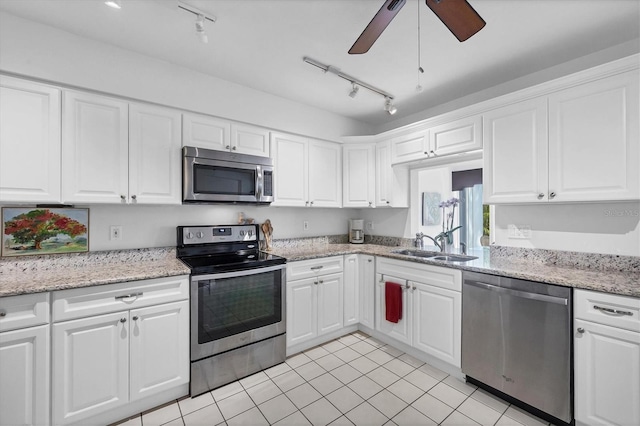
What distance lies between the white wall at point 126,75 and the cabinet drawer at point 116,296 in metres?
1.43

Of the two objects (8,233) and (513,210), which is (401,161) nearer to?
(513,210)

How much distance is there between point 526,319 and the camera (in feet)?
6.18

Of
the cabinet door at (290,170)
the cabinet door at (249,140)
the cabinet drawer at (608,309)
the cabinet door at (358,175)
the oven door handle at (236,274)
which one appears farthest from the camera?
the cabinet door at (358,175)

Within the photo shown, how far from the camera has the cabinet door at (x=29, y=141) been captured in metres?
1.75

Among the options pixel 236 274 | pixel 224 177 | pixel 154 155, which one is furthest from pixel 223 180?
pixel 236 274

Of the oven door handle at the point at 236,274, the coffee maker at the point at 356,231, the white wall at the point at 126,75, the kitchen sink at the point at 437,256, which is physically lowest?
the oven door handle at the point at 236,274

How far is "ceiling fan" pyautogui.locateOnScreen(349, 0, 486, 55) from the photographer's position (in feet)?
4.22

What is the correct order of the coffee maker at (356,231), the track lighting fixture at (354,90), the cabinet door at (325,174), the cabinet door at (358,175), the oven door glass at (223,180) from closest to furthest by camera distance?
the oven door glass at (223,180), the track lighting fixture at (354,90), the cabinet door at (325,174), the cabinet door at (358,175), the coffee maker at (356,231)

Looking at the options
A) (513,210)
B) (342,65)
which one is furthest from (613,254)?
(342,65)

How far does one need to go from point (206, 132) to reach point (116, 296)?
147 cm

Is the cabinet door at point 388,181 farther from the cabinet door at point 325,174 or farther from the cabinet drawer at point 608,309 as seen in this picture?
the cabinet drawer at point 608,309

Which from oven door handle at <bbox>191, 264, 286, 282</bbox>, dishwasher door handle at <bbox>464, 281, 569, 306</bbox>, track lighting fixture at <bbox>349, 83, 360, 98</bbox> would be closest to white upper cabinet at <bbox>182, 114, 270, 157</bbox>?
track lighting fixture at <bbox>349, 83, 360, 98</bbox>

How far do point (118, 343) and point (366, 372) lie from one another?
1.87 metres

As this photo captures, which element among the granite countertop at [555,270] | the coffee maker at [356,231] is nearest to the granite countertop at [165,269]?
the granite countertop at [555,270]
